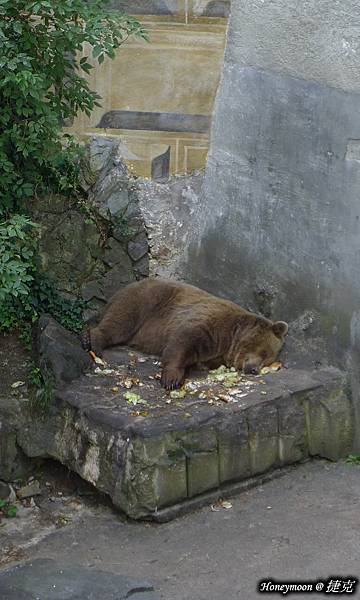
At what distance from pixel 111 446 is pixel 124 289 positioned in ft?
6.53

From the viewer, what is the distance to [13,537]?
640 centimetres

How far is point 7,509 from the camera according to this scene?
6.69m

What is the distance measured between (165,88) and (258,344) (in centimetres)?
276

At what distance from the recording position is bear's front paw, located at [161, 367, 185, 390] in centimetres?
698

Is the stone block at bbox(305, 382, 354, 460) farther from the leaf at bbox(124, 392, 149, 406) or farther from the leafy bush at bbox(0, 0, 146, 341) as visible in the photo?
the leafy bush at bbox(0, 0, 146, 341)

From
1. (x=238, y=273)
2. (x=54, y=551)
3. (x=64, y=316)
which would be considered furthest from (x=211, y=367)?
(x=54, y=551)

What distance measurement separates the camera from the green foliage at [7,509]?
665 cm

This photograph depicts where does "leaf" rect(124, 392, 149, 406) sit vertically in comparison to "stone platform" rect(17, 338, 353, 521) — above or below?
above

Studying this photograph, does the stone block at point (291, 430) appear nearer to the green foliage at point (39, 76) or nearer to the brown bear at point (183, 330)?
the brown bear at point (183, 330)

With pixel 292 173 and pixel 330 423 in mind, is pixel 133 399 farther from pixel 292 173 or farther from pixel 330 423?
pixel 292 173

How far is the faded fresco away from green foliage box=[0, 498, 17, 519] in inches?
136

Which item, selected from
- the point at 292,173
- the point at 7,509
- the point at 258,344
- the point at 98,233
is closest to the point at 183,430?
the point at 258,344

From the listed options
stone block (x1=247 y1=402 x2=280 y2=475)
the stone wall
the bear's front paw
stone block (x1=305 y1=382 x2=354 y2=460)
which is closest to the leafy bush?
the stone wall

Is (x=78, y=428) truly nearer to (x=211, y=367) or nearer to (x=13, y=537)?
(x=13, y=537)
